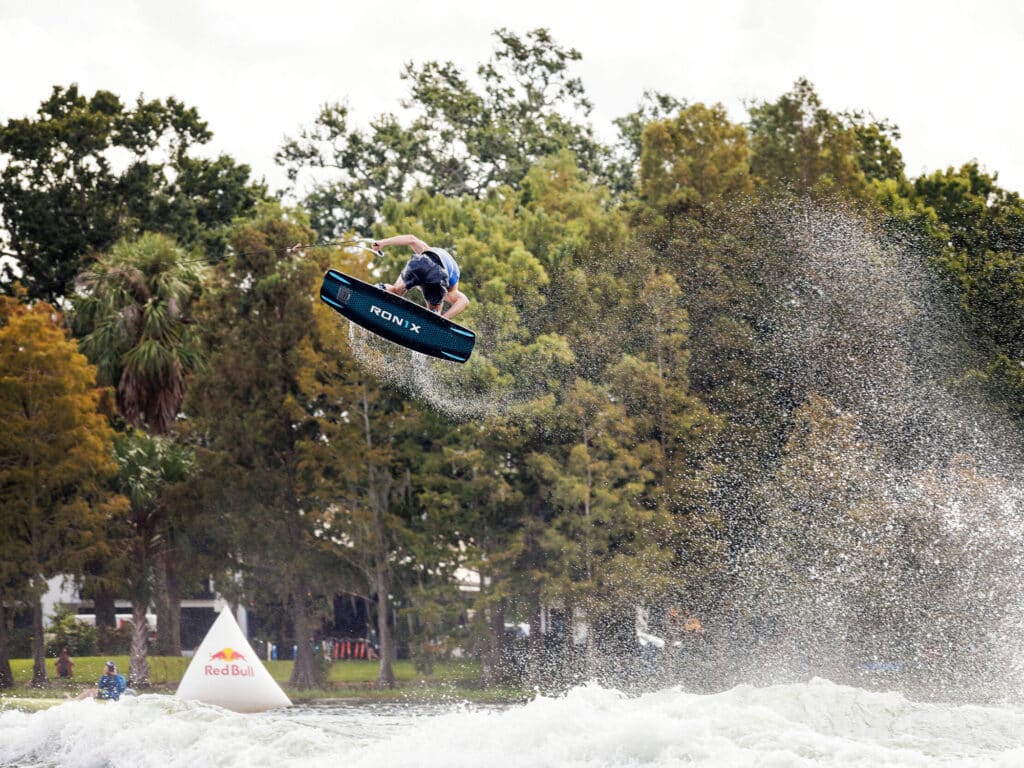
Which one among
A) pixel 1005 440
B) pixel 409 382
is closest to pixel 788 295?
pixel 1005 440

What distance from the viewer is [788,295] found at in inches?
1339

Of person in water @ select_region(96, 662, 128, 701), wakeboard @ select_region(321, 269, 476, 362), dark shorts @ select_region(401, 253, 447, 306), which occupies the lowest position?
person in water @ select_region(96, 662, 128, 701)

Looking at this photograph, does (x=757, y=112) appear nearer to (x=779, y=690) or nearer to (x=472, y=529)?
(x=472, y=529)

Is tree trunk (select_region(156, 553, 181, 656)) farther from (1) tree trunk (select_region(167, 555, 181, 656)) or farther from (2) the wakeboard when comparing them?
(2) the wakeboard

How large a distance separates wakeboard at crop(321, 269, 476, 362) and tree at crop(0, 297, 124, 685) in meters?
18.6

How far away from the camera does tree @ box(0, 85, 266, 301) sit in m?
44.7

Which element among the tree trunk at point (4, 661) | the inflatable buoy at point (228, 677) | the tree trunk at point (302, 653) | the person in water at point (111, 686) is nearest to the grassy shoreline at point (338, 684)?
the tree trunk at point (4, 661)

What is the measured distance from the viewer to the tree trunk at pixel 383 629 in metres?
34.5

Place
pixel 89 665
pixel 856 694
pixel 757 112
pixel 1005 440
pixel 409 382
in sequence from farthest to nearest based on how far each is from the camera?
pixel 757 112 → pixel 89 665 → pixel 409 382 → pixel 1005 440 → pixel 856 694

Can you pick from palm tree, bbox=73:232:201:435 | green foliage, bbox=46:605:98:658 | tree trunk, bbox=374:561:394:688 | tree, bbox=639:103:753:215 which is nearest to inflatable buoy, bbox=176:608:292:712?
tree trunk, bbox=374:561:394:688

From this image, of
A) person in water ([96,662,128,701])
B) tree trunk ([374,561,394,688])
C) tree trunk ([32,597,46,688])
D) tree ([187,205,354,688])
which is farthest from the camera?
tree ([187,205,354,688])

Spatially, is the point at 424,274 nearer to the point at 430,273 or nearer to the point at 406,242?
the point at 430,273

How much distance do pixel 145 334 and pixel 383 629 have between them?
30.2 ft

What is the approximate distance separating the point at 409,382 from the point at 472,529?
359cm
